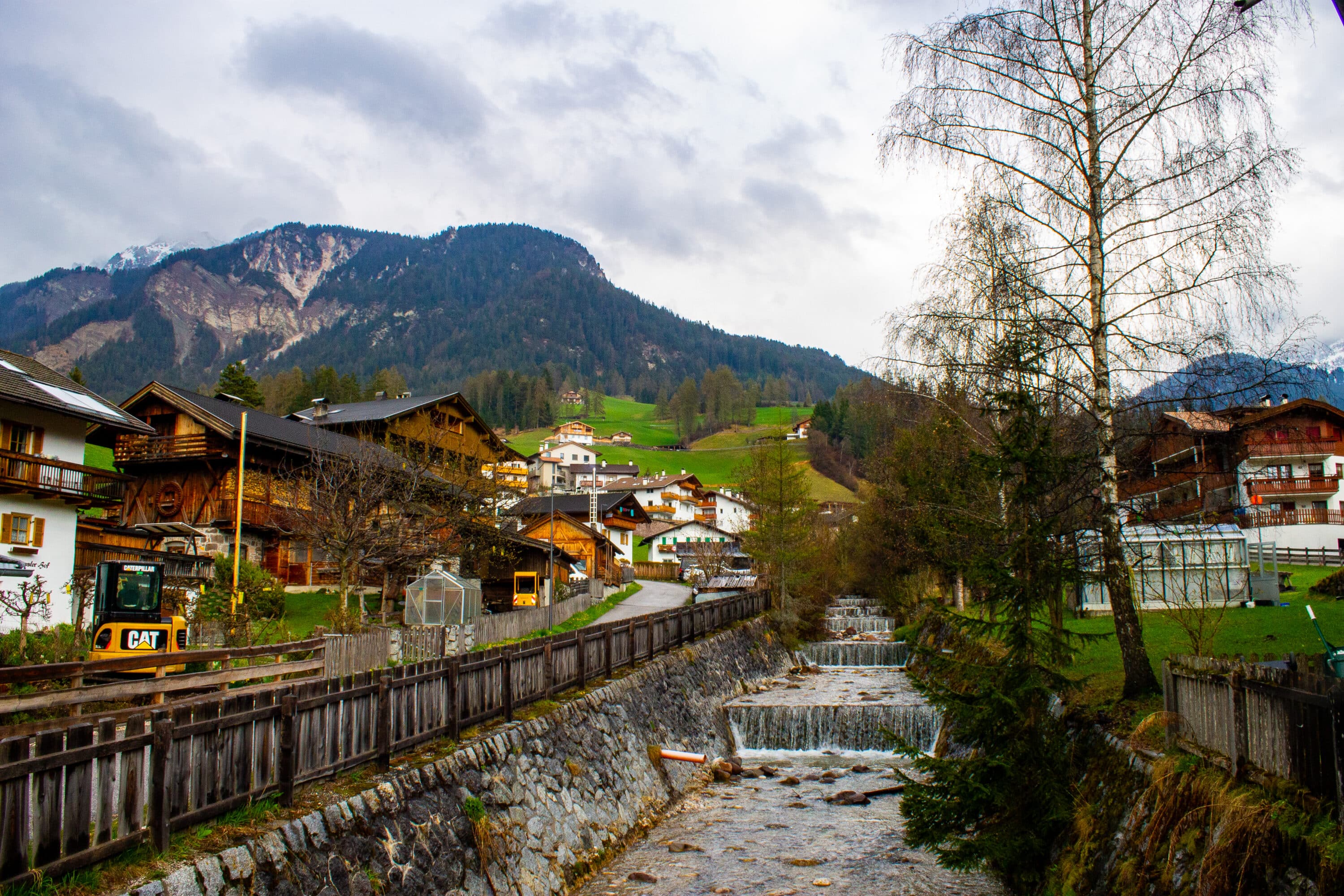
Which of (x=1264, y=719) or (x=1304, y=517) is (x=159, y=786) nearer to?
(x=1264, y=719)

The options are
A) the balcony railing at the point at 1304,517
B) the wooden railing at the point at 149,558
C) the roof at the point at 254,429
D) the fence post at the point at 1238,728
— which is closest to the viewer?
the fence post at the point at 1238,728

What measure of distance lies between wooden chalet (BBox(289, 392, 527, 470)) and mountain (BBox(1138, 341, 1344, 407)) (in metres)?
31.7

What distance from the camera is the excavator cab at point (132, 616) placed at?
639 inches

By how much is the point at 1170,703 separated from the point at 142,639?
17403 millimetres

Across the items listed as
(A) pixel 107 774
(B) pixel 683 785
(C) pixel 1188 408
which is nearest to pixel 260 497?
(B) pixel 683 785

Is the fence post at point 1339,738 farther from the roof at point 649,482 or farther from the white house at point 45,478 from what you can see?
the roof at point 649,482

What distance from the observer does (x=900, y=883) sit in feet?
40.8

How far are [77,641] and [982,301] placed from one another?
22.9m

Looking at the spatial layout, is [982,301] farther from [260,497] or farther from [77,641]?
[260,497]

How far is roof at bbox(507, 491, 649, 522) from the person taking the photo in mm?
61062

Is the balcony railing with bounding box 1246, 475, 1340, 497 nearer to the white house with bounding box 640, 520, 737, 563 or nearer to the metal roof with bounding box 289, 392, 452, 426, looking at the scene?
the metal roof with bounding box 289, 392, 452, 426

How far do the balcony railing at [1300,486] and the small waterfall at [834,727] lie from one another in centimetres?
3822

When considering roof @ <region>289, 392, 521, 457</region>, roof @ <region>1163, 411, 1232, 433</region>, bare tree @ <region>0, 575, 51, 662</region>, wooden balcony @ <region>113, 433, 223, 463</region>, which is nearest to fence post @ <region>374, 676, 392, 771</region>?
roof @ <region>1163, 411, 1232, 433</region>

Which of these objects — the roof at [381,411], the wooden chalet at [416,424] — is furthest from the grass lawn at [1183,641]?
the roof at [381,411]
